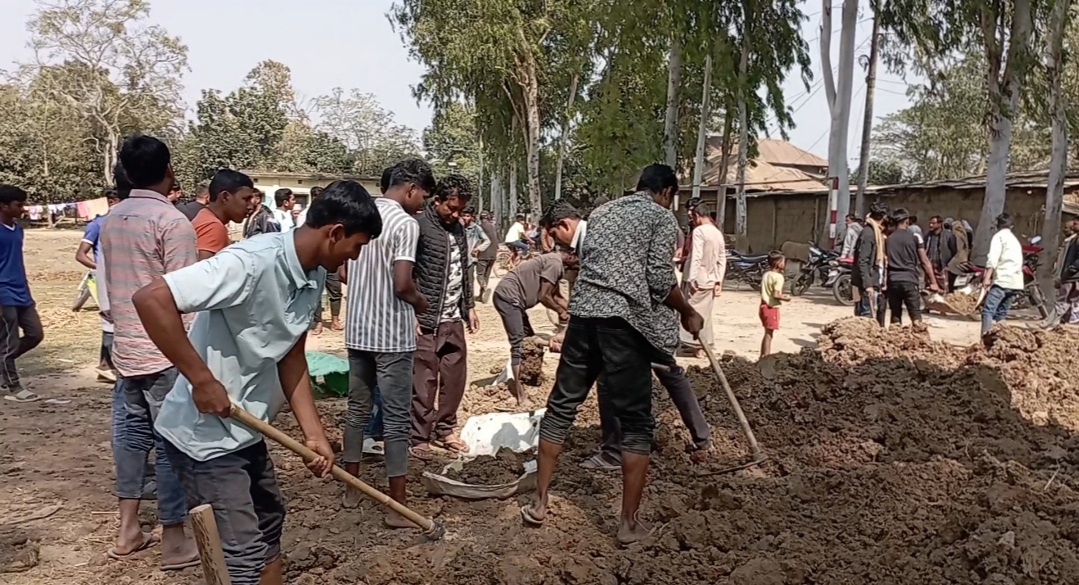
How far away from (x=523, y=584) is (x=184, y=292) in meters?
1.69

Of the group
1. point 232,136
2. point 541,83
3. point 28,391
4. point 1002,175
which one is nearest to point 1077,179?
point 1002,175

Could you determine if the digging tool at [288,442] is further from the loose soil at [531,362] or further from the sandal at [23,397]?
the sandal at [23,397]

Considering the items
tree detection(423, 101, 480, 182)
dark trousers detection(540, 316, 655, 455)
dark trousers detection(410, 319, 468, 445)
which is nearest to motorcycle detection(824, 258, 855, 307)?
dark trousers detection(410, 319, 468, 445)

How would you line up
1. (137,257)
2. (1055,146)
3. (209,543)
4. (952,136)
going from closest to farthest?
1. (209,543)
2. (137,257)
3. (1055,146)
4. (952,136)

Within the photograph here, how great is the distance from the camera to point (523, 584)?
3.17 m

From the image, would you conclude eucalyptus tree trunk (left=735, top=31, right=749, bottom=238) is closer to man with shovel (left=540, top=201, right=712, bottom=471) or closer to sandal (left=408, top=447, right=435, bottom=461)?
man with shovel (left=540, top=201, right=712, bottom=471)

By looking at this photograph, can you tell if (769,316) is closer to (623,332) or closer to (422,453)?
(422,453)

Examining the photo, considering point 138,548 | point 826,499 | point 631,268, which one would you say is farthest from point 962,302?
point 138,548

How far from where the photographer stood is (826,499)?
165 inches

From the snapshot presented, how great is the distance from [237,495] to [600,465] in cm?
263

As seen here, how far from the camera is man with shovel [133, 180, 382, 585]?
7.59 ft

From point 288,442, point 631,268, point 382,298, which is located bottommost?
point 288,442

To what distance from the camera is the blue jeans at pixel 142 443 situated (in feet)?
11.4

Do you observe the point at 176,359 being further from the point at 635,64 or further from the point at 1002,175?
the point at 635,64
